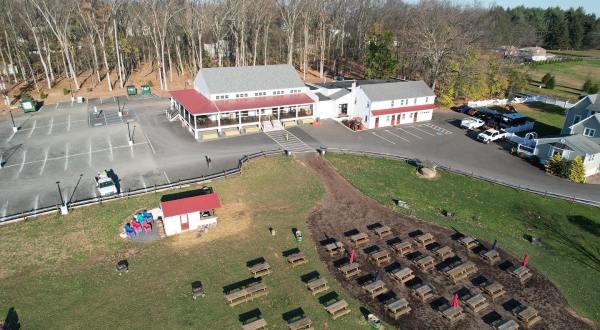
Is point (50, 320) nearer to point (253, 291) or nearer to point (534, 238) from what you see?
point (253, 291)

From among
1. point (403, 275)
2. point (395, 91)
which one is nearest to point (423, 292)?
point (403, 275)

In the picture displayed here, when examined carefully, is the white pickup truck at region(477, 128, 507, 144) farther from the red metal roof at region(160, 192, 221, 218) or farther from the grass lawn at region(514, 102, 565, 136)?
the red metal roof at region(160, 192, 221, 218)

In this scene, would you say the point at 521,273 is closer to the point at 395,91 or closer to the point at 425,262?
the point at 425,262

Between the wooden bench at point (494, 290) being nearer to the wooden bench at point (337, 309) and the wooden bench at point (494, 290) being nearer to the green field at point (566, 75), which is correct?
the wooden bench at point (337, 309)

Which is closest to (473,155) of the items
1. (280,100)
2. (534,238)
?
(534,238)

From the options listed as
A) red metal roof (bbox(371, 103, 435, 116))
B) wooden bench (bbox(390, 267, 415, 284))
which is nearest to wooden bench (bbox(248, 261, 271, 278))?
wooden bench (bbox(390, 267, 415, 284))

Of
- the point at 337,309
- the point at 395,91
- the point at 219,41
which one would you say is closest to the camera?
the point at 337,309
